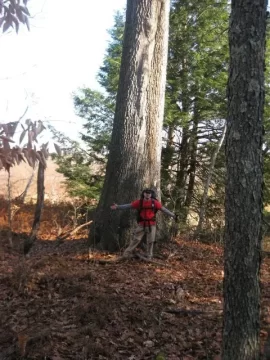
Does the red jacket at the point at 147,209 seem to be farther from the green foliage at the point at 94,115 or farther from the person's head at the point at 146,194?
the green foliage at the point at 94,115

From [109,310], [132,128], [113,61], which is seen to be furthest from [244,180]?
[113,61]

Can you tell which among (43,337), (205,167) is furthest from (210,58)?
(43,337)

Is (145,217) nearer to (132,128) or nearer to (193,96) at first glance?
(132,128)

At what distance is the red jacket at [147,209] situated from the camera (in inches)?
314

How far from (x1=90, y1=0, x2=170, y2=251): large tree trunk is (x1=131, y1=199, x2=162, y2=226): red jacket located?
1.54 feet

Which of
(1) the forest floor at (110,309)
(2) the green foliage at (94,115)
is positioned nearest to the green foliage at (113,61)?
(2) the green foliage at (94,115)

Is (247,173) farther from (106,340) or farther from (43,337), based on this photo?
(43,337)

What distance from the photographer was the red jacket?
26.1ft

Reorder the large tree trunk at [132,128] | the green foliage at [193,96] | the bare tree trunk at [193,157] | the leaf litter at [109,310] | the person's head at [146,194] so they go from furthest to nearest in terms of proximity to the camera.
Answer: the bare tree trunk at [193,157]
the green foliage at [193,96]
the large tree trunk at [132,128]
the person's head at [146,194]
the leaf litter at [109,310]

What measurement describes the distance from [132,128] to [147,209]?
1749mm

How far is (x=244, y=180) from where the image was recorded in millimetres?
3598

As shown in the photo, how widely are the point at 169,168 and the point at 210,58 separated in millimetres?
4333

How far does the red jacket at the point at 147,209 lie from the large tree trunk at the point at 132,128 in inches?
18.5

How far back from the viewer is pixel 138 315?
5.36m
